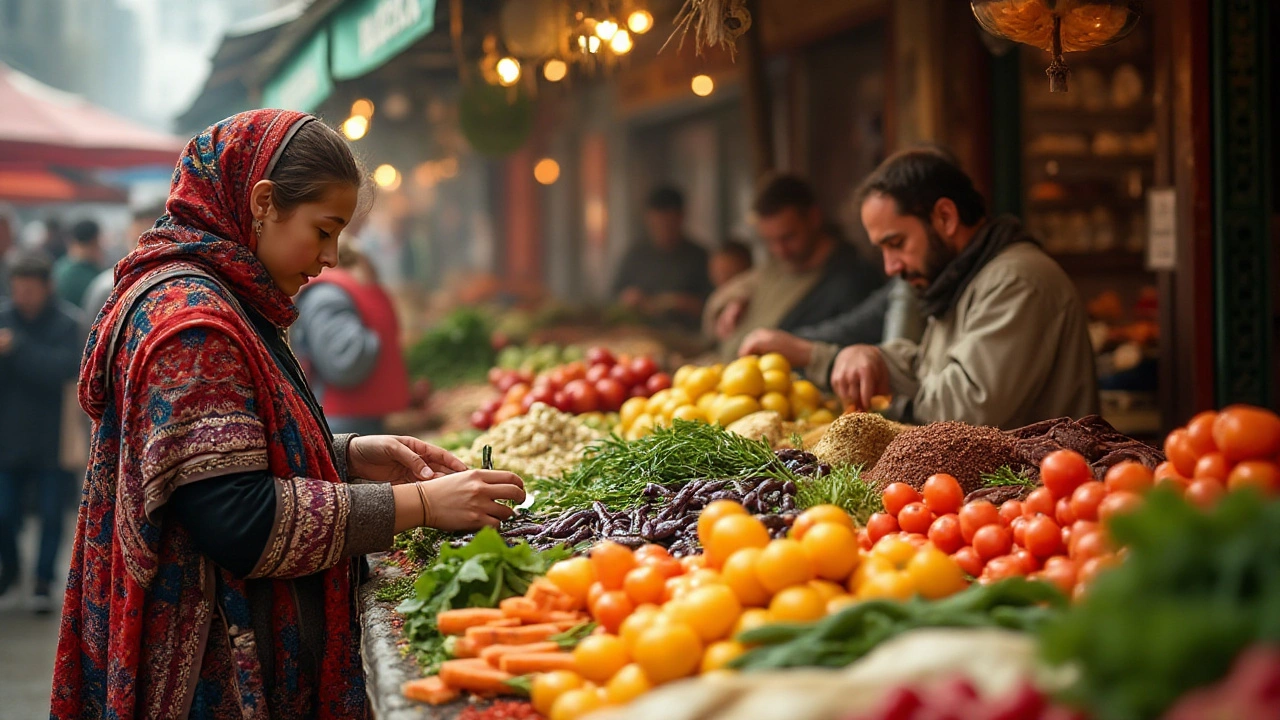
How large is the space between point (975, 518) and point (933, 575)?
52 centimetres

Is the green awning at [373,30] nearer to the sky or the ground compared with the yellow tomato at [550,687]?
nearer to the sky

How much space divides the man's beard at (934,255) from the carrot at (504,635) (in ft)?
8.08

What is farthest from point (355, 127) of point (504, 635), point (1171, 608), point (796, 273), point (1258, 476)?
point (1171, 608)

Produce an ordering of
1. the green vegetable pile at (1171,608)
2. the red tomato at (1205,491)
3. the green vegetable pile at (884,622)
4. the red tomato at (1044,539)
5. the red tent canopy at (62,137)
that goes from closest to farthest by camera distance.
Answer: the green vegetable pile at (1171,608) → the green vegetable pile at (884,622) → the red tomato at (1205,491) → the red tomato at (1044,539) → the red tent canopy at (62,137)

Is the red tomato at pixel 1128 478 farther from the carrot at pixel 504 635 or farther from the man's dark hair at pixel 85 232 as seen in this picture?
the man's dark hair at pixel 85 232

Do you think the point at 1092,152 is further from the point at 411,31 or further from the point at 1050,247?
the point at 411,31

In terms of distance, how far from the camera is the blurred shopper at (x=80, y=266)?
9.91 metres

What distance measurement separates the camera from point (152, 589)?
250 cm

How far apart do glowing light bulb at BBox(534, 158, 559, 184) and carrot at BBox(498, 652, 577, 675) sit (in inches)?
464

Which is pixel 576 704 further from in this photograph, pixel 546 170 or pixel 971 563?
pixel 546 170

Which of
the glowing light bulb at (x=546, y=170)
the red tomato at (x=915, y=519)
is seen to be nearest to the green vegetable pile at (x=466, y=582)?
the red tomato at (x=915, y=519)

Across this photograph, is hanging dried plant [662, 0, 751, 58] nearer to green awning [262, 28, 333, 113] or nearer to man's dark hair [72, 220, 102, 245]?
green awning [262, 28, 333, 113]

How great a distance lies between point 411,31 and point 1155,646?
4746mm

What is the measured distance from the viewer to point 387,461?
3.18 metres
